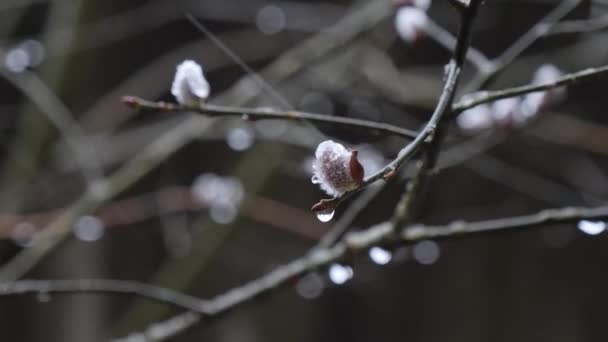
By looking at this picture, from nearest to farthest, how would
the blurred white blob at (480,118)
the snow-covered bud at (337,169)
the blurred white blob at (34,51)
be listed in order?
the snow-covered bud at (337,169), the blurred white blob at (480,118), the blurred white blob at (34,51)

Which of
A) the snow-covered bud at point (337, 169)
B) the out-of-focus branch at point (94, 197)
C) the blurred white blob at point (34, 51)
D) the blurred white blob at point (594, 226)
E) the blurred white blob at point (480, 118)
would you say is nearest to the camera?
the snow-covered bud at point (337, 169)

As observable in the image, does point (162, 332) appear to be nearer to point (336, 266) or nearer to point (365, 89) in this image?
point (336, 266)

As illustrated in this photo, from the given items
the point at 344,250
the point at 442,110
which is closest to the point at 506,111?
the point at 344,250

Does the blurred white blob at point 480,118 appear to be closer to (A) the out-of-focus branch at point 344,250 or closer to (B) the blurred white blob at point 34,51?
(A) the out-of-focus branch at point 344,250

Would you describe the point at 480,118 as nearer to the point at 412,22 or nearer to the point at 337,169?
the point at 412,22

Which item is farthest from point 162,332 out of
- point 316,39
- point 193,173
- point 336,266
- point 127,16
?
point 127,16

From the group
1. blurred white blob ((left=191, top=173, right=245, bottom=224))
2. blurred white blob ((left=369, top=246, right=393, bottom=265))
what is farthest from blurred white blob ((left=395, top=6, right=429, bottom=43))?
blurred white blob ((left=191, top=173, right=245, bottom=224))

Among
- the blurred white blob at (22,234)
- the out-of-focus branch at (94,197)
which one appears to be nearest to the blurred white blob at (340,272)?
the out-of-focus branch at (94,197)

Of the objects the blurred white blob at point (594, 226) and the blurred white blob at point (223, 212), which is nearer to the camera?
the blurred white blob at point (594, 226)
